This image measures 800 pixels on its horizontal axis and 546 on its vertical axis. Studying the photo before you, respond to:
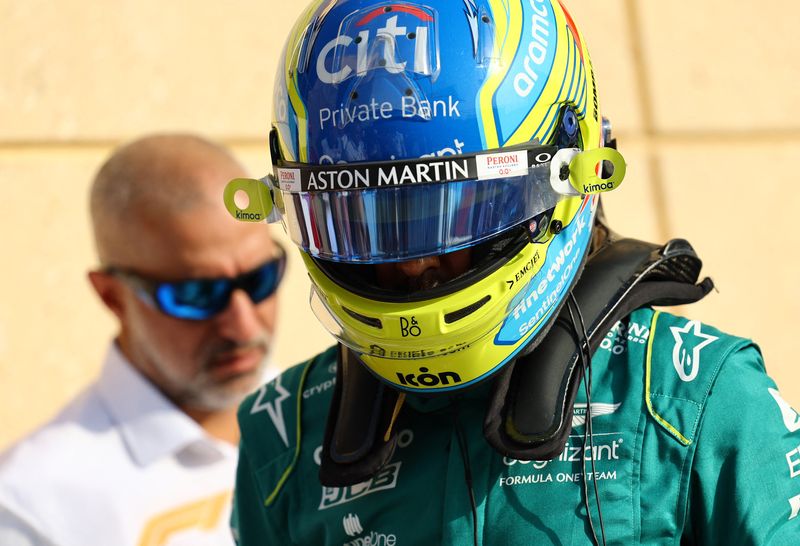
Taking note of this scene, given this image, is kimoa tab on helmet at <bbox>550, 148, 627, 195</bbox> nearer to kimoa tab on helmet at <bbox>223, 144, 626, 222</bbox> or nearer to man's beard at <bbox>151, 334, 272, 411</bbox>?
kimoa tab on helmet at <bbox>223, 144, 626, 222</bbox>

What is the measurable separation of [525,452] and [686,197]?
3.67m

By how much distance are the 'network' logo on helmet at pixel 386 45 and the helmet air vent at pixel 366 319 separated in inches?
14.8

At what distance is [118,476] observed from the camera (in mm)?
3504

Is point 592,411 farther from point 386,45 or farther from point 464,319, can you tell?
point 386,45

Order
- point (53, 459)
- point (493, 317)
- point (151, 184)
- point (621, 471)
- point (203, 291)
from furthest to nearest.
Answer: point (151, 184) < point (203, 291) < point (53, 459) < point (493, 317) < point (621, 471)

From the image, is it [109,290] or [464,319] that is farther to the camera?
[109,290]

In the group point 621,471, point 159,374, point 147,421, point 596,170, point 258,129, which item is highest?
point 258,129

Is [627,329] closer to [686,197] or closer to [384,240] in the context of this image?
[384,240]

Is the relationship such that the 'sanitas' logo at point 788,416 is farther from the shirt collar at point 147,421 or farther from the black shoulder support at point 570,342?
the shirt collar at point 147,421

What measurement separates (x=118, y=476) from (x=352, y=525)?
1661 mm

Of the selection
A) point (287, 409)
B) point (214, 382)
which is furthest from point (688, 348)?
point (214, 382)

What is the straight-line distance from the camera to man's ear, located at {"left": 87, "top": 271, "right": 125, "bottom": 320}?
3.82 meters

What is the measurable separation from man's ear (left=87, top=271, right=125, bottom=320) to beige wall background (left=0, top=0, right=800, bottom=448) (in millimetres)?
881

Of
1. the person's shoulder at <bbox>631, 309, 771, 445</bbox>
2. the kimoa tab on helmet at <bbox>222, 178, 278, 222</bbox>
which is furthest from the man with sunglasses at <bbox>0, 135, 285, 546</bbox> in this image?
the person's shoulder at <bbox>631, 309, 771, 445</bbox>
